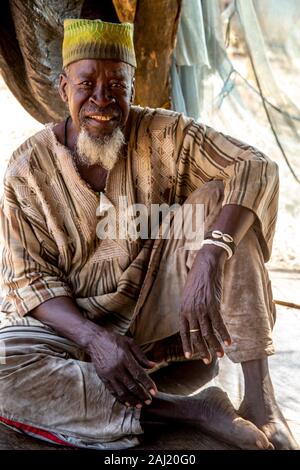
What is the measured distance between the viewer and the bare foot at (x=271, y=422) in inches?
78.0

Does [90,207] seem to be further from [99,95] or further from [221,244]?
[221,244]

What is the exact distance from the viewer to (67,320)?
216cm

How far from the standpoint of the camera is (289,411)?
2.40 m

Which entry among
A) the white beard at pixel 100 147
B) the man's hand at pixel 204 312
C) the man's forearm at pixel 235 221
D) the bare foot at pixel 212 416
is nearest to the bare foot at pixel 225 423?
the bare foot at pixel 212 416

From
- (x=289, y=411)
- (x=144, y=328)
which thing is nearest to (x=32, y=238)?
(x=144, y=328)

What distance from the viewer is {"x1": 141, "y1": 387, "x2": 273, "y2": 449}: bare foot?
1959 millimetres

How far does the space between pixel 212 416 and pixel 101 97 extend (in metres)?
1.07

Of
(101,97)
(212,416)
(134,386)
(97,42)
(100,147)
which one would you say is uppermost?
(97,42)

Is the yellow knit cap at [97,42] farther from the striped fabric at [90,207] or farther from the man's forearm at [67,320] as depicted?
the man's forearm at [67,320]

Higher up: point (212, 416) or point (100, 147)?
point (100, 147)

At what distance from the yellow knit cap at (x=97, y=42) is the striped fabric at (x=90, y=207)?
9.5 inches

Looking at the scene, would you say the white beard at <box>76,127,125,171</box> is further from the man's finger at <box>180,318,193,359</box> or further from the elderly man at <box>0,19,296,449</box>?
the man's finger at <box>180,318,193,359</box>

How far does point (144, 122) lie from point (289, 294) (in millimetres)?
2268

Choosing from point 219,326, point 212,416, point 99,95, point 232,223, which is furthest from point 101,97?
point 212,416
